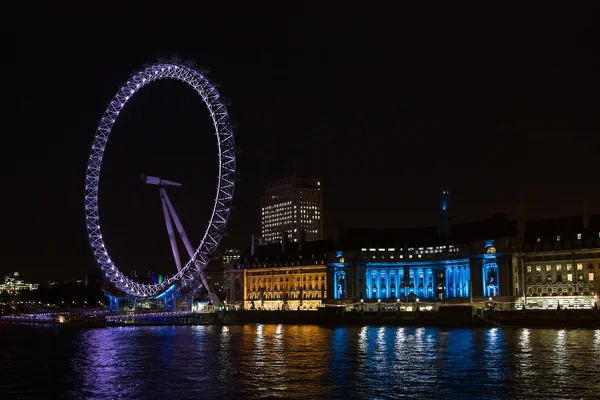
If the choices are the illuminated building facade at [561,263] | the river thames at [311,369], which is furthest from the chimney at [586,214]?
the river thames at [311,369]

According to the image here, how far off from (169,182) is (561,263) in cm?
6838

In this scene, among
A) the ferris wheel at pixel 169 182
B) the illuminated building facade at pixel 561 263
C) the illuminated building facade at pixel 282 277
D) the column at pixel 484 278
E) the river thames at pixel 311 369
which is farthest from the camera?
the illuminated building facade at pixel 282 277

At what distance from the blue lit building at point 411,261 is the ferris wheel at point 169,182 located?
172ft

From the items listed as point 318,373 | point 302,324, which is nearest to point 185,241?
point 302,324

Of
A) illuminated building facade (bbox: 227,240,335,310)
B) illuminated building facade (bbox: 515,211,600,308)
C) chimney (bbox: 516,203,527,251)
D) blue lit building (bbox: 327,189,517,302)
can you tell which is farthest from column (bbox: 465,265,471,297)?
illuminated building facade (bbox: 227,240,335,310)

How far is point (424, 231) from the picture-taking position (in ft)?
534

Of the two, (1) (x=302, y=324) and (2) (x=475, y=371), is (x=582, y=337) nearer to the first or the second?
(2) (x=475, y=371)

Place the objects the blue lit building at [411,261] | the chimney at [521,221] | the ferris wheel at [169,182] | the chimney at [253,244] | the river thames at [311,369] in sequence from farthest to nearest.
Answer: the chimney at [253,244], the blue lit building at [411,261], the chimney at [521,221], the ferris wheel at [169,182], the river thames at [311,369]

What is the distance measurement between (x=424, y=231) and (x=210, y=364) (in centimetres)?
10824

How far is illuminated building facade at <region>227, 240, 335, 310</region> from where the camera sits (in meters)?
170

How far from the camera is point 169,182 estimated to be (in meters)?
110

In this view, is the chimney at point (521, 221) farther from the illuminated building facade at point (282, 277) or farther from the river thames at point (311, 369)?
the river thames at point (311, 369)

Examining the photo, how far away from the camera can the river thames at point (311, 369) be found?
44594 millimetres

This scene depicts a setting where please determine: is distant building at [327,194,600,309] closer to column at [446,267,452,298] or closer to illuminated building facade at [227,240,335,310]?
column at [446,267,452,298]
